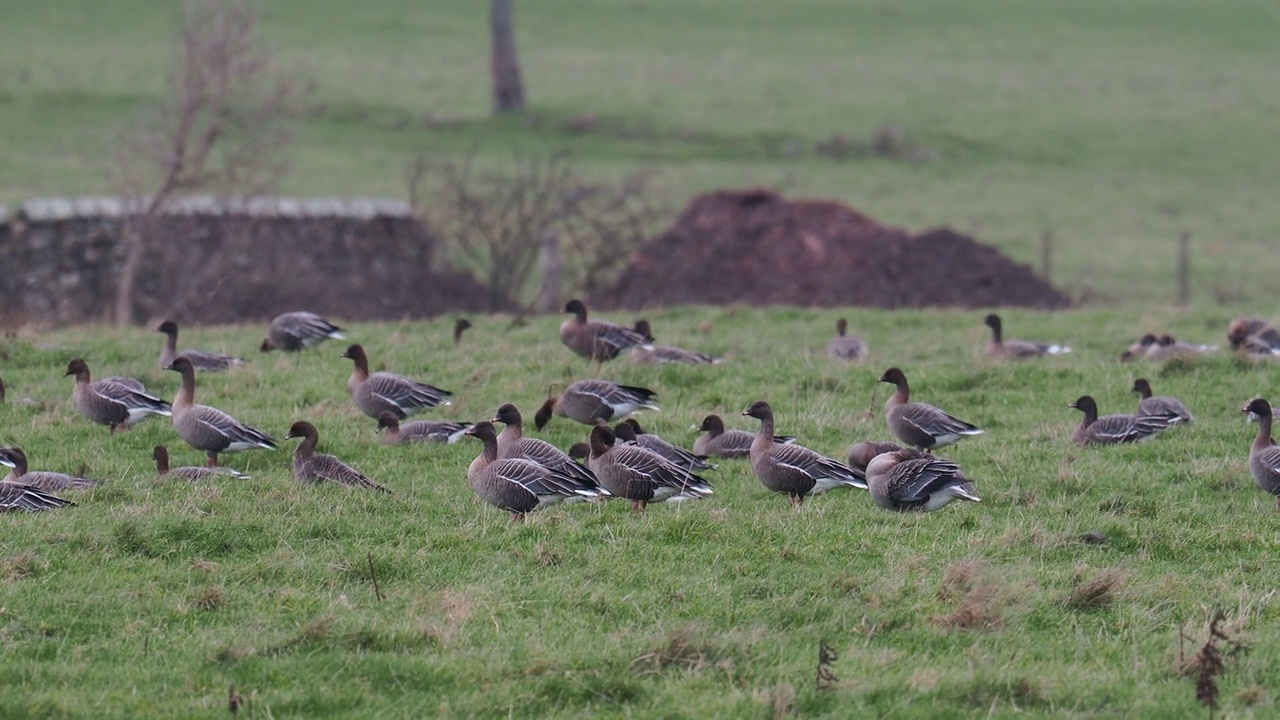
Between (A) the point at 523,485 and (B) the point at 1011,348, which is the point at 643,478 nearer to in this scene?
(A) the point at 523,485

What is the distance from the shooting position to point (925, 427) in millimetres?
12633

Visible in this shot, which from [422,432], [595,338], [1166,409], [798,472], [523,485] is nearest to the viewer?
[523,485]

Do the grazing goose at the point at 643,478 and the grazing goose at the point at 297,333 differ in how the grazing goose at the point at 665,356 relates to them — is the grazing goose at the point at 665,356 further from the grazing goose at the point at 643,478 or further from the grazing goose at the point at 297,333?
the grazing goose at the point at 643,478

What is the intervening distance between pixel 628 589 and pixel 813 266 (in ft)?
66.6

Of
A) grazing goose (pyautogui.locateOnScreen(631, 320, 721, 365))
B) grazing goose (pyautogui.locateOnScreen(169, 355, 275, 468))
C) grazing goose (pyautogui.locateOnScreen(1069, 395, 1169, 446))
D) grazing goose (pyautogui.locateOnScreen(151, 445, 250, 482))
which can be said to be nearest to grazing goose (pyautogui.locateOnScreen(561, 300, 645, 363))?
grazing goose (pyautogui.locateOnScreen(631, 320, 721, 365))

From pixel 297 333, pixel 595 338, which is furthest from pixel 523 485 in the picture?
pixel 297 333

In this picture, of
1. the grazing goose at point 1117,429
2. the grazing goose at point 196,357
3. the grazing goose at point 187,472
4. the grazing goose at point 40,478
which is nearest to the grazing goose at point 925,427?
the grazing goose at point 1117,429

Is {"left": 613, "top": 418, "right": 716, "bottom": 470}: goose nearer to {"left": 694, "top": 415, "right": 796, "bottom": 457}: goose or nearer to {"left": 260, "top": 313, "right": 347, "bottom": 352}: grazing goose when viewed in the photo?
{"left": 694, "top": 415, "right": 796, "bottom": 457}: goose

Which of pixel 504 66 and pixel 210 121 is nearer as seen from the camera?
pixel 210 121

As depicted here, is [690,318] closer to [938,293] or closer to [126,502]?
[938,293]

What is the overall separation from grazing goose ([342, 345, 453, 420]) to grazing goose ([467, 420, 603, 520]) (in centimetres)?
333

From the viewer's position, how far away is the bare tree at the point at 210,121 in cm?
2716

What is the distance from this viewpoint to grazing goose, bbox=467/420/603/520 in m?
10.4

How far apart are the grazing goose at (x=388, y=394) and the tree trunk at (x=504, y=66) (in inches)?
1544
